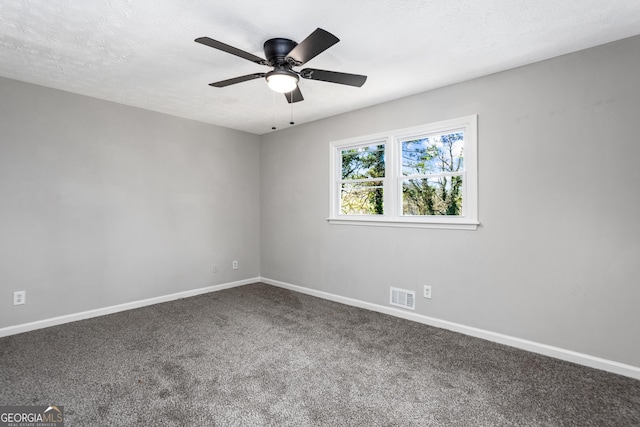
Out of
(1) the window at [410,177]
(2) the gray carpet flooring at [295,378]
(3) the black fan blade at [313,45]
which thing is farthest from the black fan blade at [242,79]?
(2) the gray carpet flooring at [295,378]

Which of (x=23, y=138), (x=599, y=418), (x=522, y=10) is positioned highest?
(x=522, y=10)

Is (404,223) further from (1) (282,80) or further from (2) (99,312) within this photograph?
(2) (99,312)

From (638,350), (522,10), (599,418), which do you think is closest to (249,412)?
(599,418)

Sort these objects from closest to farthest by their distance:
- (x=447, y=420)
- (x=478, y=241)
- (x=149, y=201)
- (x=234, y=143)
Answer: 1. (x=447, y=420)
2. (x=478, y=241)
3. (x=149, y=201)
4. (x=234, y=143)

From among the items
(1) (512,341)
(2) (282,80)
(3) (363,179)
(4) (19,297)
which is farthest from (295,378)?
(4) (19,297)

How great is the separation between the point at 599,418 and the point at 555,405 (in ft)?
0.70

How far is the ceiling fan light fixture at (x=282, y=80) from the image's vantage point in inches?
90.1

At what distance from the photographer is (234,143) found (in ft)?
16.7

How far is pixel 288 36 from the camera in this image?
7.68 feet

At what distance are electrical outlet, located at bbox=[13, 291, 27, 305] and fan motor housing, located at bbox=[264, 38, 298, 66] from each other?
3420 millimetres

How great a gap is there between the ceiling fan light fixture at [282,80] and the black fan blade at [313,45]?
4.2 inches

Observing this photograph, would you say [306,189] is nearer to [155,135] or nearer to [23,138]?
[155,135]

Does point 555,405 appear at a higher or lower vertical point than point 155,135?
lower

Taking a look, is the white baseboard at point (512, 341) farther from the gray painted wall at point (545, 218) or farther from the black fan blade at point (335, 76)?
the black fan blade at point (335, 76)
